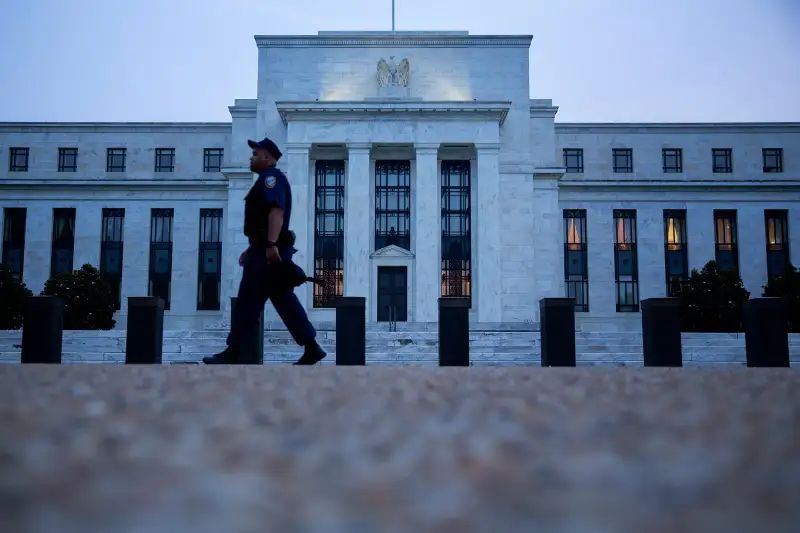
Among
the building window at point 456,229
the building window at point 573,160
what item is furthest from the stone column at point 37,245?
the building window at point 573,160

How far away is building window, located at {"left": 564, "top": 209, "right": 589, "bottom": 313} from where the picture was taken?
45938mm

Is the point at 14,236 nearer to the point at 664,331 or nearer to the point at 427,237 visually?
the point at 427,237

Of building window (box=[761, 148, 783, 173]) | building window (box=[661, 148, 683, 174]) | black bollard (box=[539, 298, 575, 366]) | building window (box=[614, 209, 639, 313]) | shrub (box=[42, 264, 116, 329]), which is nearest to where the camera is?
black bollard (box=[539, 298, 575, 366])

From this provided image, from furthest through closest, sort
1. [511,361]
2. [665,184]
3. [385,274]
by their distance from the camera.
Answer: [665,184] → [385,274] → [511,361]

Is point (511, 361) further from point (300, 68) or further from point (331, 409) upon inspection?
point (300, 68)

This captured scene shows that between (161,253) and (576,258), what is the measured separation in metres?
24.9

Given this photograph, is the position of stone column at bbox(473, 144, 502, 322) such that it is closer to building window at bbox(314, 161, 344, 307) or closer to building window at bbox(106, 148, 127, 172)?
building window at bbox(314, 161, 344, 307)

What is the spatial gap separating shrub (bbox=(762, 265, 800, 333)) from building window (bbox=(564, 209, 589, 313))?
1000 centimetres

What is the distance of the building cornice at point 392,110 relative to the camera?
37750 mm

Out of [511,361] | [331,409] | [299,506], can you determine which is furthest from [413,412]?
A: [511,361]

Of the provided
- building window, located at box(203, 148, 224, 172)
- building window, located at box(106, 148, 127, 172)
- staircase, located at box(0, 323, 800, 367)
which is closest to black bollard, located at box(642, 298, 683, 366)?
staircase, located at box(0, 323, 800, 367)

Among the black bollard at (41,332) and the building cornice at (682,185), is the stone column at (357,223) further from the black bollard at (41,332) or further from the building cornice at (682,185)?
the black bollard at (41,332)

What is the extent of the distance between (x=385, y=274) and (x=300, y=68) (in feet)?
39.1

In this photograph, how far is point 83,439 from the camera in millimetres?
983
